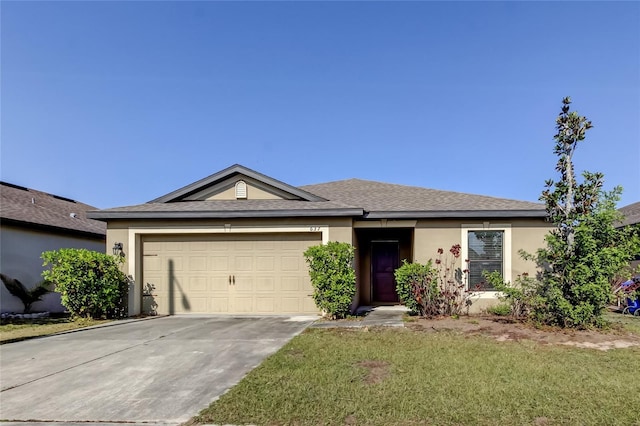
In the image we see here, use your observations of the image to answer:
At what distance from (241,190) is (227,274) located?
8.81 ft

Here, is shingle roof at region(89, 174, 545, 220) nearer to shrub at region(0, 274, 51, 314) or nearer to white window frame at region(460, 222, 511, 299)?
white window frame at region(460, 222, 511, 299)

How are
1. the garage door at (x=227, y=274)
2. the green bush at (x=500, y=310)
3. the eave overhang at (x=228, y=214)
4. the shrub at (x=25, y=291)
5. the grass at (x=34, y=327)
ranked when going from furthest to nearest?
the shrub at (x=25, y=291)
the garage door at (x=227, y=274)
the eave overhang at (x=228, y=214)
the green bush at (x=500, y=310)
the grass at (x=34, y=327)

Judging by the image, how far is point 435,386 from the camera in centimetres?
491

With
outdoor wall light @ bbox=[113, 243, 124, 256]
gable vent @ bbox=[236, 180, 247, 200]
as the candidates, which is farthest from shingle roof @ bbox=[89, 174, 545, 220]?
outdoor wall light @ bbox=[113, 243, 124, 256]

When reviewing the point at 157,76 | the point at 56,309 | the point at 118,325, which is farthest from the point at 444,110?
the point at 56,309

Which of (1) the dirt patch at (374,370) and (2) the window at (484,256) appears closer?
(1) the dirt patch at (374,370)

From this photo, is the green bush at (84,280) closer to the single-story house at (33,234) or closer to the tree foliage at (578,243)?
the single-story house at (33,234)

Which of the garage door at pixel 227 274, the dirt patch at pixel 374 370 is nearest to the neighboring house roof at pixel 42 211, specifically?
the garage door at pixel 227 274

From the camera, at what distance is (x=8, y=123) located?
13.7 metres

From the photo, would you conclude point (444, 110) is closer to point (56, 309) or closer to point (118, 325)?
point (118, 325)

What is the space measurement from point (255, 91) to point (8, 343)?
1287cm

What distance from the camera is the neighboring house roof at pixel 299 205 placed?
1130 cm

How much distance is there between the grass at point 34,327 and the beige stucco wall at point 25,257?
138cm

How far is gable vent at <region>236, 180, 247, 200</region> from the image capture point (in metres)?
12.7
